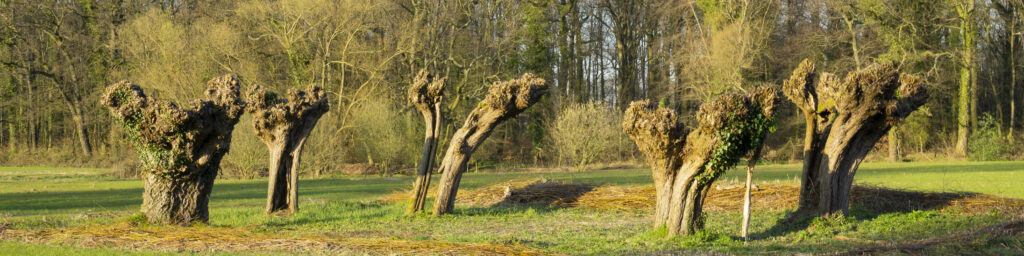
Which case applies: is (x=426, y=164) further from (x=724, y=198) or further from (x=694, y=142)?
(x=694, y=142)

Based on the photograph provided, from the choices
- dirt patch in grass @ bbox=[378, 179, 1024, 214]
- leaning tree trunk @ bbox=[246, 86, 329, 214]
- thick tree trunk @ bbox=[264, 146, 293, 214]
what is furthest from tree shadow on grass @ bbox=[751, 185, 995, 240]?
thick tree trunk @ bbox=[264, 146, 293, 214]

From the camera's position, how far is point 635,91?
2110 inches

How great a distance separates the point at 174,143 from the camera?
11523 millimetres

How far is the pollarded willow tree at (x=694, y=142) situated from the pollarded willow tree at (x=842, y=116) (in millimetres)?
2252

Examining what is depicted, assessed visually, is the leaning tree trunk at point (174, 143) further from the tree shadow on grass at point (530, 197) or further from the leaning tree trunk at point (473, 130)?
the tree shadow on grass at point (530, 197)

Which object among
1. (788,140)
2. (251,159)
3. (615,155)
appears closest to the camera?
(251,159)

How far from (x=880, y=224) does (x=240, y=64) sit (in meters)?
30.8

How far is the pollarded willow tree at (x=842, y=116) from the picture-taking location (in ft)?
36.8

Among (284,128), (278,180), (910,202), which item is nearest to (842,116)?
(910,202)

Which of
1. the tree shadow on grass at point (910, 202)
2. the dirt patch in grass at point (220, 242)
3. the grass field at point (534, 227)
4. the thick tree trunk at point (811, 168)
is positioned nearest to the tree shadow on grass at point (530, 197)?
the grass field at point (534, 227)

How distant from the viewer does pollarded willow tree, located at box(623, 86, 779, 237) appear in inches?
367

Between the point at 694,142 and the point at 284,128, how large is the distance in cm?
744

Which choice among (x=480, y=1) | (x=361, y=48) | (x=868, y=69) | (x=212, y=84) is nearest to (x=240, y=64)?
(x=361, y=48)

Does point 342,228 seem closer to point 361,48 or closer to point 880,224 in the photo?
point 880,224
